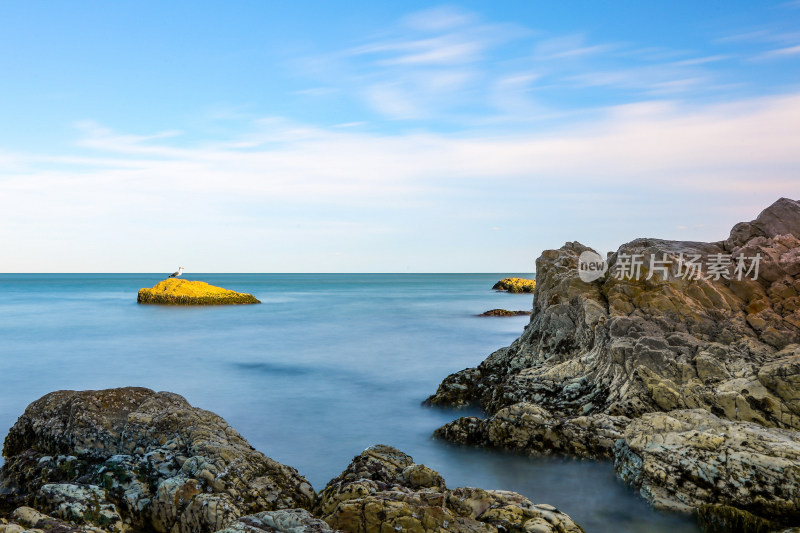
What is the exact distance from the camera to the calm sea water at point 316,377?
7.63m

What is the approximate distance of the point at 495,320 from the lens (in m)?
29.6

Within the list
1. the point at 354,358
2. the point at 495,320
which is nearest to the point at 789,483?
the point at 354,358

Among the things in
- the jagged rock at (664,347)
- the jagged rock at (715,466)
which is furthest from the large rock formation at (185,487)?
the jagged rock at (664,347)

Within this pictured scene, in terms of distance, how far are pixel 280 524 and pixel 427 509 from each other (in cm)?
120

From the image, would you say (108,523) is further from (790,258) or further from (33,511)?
(790,258)

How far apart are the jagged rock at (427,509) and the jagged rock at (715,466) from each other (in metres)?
2.03

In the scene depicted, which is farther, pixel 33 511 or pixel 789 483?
pixel 789 483

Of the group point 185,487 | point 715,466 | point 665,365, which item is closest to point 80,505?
point 185,487

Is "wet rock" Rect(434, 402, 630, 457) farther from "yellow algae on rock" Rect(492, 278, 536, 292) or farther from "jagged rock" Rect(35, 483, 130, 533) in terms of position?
"yellow algae on rock" Rect(492, 278, 536, 292)

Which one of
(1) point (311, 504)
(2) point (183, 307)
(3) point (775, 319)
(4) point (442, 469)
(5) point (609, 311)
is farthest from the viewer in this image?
(2) point (183, 307)

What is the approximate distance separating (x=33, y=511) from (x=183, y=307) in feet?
116

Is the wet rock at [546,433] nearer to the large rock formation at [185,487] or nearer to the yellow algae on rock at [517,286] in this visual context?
the large rock formation at [185,487]

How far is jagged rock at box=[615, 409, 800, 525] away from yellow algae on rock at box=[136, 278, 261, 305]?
37.0 metres

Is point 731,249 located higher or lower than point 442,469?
higher
